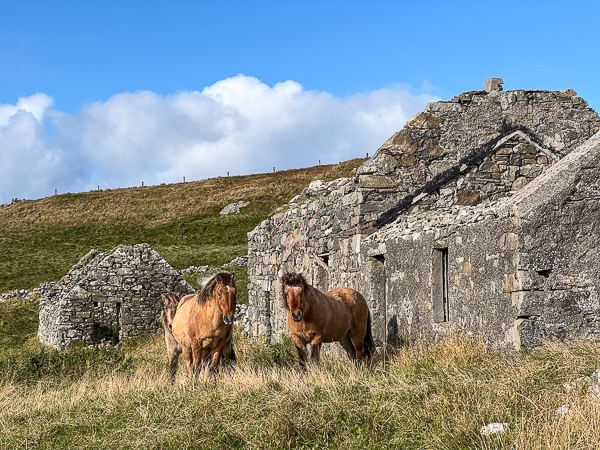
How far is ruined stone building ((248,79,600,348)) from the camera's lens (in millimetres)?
8172

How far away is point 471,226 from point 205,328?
4.01 meters

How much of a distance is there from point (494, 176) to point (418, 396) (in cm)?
765

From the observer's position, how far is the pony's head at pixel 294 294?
352 inches

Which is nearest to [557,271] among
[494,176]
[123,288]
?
[494,176]

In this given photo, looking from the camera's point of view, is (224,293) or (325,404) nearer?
(325,404)

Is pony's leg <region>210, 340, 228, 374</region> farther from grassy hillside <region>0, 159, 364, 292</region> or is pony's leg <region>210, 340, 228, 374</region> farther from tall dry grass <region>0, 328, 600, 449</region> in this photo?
grassy hillside <region>0, 159, 364, 292</region>

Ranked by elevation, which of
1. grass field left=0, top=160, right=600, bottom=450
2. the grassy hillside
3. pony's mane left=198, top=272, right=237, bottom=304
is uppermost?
the grassy hillside

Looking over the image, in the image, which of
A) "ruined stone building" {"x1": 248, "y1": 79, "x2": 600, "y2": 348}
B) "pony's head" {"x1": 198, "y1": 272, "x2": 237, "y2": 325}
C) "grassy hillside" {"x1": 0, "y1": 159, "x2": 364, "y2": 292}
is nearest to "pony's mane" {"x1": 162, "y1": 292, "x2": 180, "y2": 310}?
"pony's head" {"x1": 198, "y1": 272, "x2": 237, "y2": 325}

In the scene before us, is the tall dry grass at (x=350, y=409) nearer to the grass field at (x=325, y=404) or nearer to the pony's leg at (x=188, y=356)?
the grass field at (x=325, y=404)

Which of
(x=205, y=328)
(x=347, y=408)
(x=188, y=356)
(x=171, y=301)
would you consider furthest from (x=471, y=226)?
(x=171, y=301)

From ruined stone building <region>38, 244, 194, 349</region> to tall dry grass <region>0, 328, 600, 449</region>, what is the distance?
39.8 feet

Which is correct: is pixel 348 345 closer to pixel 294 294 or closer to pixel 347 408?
pixel 294 294

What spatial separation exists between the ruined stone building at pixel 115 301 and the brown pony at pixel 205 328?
38.1 feet

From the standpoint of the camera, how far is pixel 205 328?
9289mm
